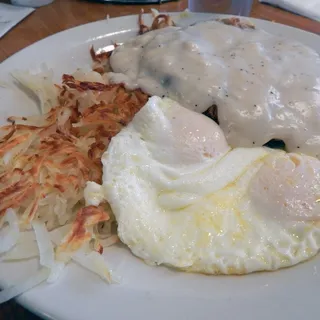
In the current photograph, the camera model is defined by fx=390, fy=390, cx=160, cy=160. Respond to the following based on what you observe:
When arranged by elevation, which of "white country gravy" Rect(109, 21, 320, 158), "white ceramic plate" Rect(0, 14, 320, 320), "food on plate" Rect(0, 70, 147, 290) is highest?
"white country gravy" Rect(109, 21, 320, 158)

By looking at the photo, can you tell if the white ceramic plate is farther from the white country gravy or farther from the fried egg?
the white country gravy

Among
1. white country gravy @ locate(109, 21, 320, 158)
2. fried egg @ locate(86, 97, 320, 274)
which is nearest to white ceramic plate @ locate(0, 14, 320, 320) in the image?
fried egg @ locate(86, 97, 320, 274)

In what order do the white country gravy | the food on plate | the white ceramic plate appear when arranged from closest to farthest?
1. the white ceramic plate
2. the food on plate
3. the white country gravy

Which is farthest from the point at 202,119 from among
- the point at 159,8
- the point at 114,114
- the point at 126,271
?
the point at 159,8

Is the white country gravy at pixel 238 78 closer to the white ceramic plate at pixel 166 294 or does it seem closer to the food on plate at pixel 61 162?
the food on plate at pixel 61 162

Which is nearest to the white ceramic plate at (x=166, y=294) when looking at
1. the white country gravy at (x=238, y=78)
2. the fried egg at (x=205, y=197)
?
the fried egg at (x=205, y=197)

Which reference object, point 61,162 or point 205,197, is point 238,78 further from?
point 61,162
